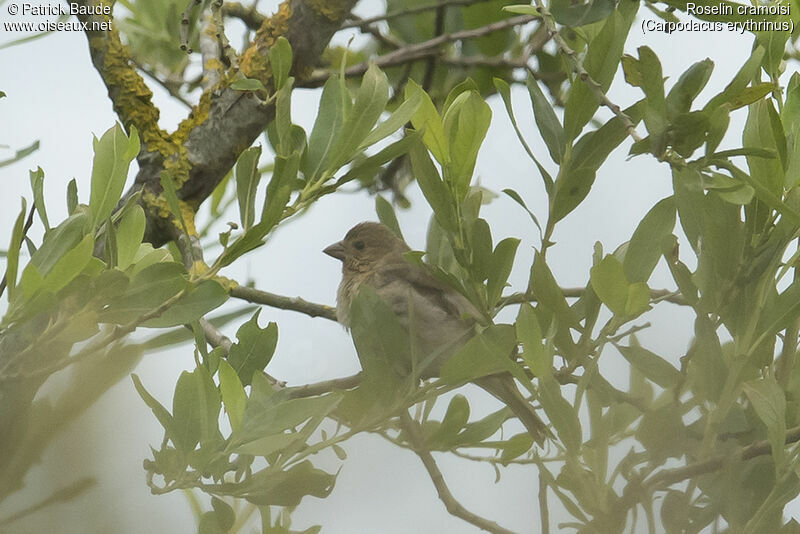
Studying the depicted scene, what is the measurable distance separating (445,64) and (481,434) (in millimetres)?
1765

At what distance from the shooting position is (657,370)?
658mm

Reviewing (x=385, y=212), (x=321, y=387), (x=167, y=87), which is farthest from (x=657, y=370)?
(x=167, y=87)

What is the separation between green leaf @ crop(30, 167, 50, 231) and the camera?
2.81 ft

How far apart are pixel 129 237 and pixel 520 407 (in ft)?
1.38

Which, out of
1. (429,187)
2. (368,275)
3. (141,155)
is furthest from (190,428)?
(368,275)

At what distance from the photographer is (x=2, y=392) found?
1.91 feet

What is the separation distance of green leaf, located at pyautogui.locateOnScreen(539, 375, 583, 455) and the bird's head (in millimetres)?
2158

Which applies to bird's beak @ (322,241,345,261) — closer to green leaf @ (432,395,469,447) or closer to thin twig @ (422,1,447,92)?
thin twig @ (422,1,447,92)

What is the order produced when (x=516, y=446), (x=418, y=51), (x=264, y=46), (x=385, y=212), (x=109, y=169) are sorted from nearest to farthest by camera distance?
1. (x=516, y=446)
2. (x=109, y=169)
3. (x=385, y=212)
4. (x=264, y=46)
5. (x=418, y=51)

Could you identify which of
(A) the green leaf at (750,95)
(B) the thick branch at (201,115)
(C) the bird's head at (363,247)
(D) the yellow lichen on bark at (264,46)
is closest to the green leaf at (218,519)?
(A) the green leaf at (750,95)

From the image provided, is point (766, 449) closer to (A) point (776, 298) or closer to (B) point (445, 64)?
(A) point (776, 298)

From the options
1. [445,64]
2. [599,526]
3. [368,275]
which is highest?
[445,64]

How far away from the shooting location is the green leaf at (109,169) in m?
0.87

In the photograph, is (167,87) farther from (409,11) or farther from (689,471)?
(689,471)
